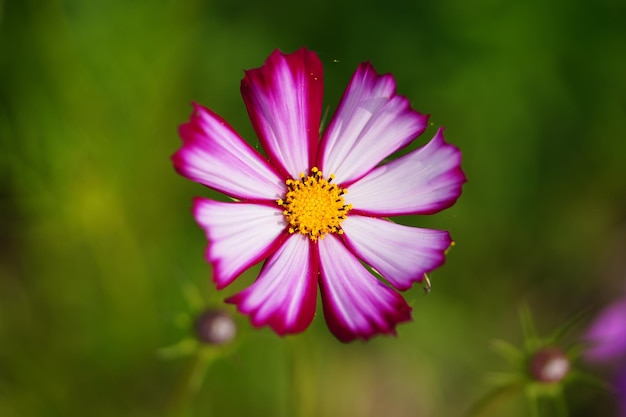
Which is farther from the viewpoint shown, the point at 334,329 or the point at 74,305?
the point at 74,305

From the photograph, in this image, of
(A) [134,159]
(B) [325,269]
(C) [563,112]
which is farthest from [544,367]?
(A) [134,159]

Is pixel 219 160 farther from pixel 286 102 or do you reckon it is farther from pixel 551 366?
pixel 551 366

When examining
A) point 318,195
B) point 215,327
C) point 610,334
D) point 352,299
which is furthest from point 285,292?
point 610,334

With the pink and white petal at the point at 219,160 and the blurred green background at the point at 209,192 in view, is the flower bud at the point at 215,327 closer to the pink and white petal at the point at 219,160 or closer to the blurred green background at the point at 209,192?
the pink and white petal at the point at 219,160

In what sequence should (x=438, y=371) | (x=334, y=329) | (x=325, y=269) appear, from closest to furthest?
(x=334, y=329) < (x=325, y=269) < (x=438, y=371)

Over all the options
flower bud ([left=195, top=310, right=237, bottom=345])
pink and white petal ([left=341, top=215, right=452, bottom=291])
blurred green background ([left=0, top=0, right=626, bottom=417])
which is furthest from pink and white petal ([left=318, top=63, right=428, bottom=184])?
blurred green background ([left=0, top=0, right=626, bottom=417])

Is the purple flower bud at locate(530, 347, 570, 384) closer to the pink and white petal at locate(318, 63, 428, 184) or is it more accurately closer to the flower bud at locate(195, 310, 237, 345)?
the pink and white petal at locate(318, 63, 428, 184)

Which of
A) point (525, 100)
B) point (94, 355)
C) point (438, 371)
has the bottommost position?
point (94, 355)

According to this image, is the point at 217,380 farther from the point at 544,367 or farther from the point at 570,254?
the point at 570,254
